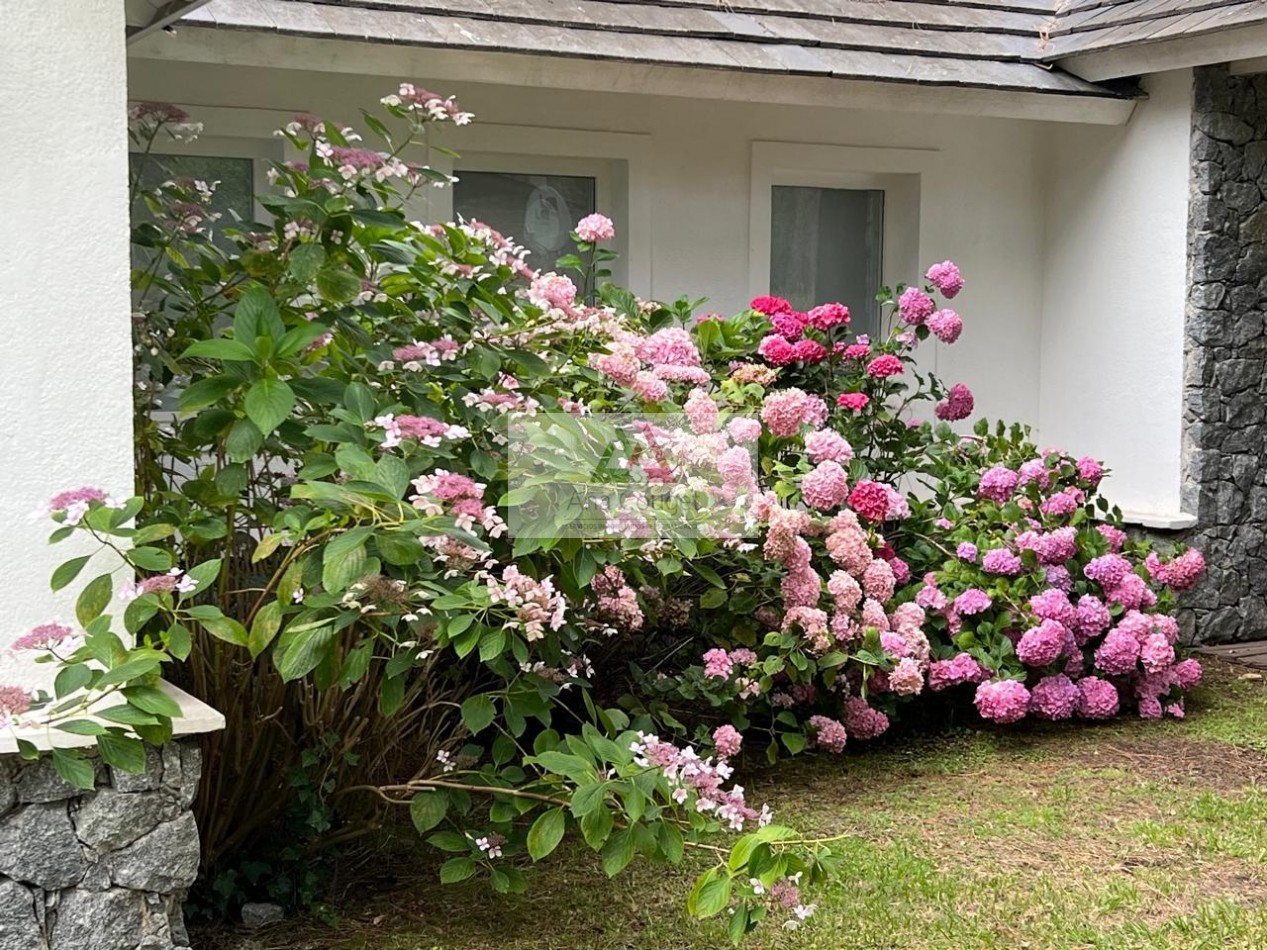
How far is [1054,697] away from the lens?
5992mm

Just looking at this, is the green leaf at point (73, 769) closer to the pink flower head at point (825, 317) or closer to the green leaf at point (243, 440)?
the green leaf at point (243, 440)

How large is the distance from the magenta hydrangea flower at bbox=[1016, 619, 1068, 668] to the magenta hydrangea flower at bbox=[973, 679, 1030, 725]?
0.40 ft

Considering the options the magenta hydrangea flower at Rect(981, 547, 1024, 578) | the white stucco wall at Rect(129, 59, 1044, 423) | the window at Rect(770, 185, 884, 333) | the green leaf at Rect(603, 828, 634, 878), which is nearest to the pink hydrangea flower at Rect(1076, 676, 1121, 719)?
the magenta hydrangea flower at Rect(981, 547, 1024, 578)

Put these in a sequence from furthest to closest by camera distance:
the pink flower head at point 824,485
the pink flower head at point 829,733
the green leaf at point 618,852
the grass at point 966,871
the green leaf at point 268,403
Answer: the pink flower head at point 829,733 < the pink flower head at point 824,485 < the grass at point 966,871 < the green leaf at point 618,852 < the green leaf at point 268,403

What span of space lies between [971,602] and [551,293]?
2.66 m

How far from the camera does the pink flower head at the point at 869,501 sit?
574 centimetres

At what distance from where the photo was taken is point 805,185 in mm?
7930

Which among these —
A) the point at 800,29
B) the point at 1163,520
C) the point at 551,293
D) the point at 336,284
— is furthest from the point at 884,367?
the point at 336,284

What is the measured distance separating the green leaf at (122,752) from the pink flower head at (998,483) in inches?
167

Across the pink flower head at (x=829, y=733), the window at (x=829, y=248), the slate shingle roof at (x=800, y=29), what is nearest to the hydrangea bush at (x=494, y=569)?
the pink flower head at (x=829, y=733)

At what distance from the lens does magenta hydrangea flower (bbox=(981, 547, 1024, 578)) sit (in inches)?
238

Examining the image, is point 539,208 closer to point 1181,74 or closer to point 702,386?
point 702,386

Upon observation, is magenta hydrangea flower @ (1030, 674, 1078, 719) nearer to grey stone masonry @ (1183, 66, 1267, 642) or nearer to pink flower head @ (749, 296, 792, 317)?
grey stone masonry @ (1183, 66, 1267, 642)

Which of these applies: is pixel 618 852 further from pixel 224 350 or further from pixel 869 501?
pixel 869 501
